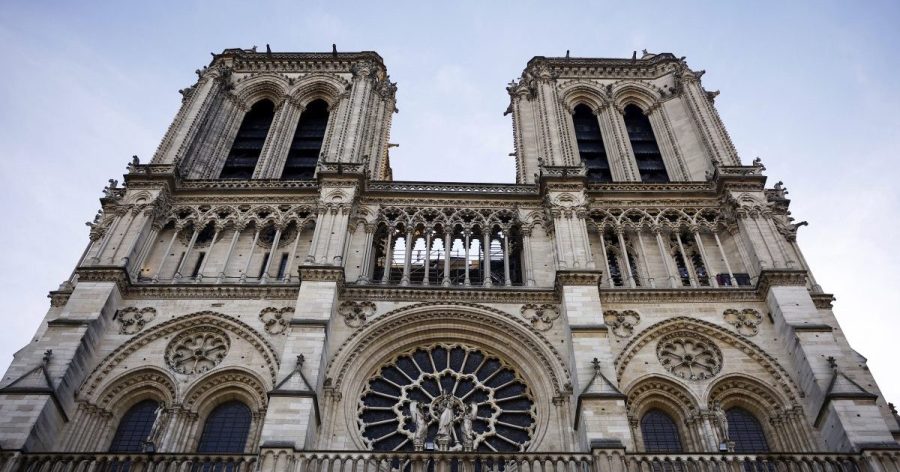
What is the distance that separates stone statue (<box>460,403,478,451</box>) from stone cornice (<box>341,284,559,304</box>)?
314 cm

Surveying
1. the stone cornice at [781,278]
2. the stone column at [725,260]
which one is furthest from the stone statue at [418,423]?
the stone cornice at [781,278]

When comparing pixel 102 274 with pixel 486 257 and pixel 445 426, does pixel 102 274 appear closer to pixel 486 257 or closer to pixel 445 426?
pixel 445 426

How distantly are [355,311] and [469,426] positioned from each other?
4.67 meters

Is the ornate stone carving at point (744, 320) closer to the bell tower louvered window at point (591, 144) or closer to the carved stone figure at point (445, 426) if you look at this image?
the carved stone figure at point (445, 426)

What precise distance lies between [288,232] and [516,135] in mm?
9598

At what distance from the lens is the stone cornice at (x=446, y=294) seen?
20859mm

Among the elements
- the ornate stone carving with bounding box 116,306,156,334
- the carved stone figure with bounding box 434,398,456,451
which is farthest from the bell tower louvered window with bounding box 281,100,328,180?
the carved stone figure with bounding box 434,398,456,451

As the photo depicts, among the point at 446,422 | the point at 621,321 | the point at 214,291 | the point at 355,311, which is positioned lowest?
the point at 446,422

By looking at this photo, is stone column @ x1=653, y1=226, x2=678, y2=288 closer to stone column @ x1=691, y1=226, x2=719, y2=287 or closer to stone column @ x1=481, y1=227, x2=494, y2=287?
stone column @ x1=691, y1=226, x2=719, y2=287

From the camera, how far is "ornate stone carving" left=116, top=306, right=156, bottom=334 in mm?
19984

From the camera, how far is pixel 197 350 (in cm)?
1975

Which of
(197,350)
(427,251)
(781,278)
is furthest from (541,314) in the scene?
(197,350)

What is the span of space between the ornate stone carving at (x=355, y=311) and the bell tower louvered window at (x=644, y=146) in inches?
457

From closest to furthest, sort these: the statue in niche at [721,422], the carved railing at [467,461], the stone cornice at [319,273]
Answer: the carved railing at [467,461] < the statue in niche at [721,422] < the stone cornice at [319,273]
